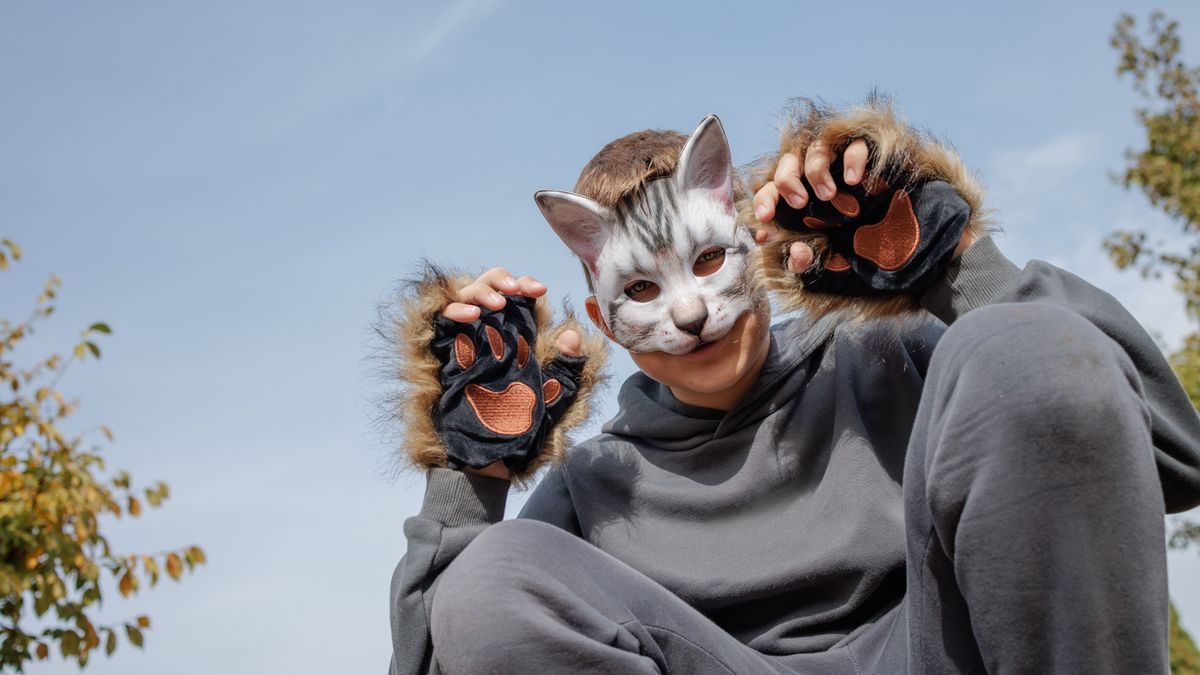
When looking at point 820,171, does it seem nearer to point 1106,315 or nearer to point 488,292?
point 1106,315

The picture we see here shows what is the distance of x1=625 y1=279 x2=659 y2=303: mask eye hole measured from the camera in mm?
2490

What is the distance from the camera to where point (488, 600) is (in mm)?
1606

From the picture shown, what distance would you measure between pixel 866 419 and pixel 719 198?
574 mm

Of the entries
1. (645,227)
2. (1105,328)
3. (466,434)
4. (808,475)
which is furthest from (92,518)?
(1105,328)

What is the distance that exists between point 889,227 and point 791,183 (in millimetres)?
203

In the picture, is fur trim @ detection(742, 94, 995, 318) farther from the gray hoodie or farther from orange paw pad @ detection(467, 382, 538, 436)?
orange paw pad @ detection(467, 382, 538, 436)

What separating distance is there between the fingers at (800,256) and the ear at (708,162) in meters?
0.36

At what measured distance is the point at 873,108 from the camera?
212cm

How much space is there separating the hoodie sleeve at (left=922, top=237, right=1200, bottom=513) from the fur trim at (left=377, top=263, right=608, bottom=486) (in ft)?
2.58

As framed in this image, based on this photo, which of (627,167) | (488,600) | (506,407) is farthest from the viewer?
(627,167)

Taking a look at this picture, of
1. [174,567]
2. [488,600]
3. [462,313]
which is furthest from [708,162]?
[174,567]

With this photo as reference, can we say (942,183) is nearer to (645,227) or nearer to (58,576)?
(645,227)

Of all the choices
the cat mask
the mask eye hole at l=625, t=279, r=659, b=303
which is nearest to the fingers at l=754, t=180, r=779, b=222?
the cat mask

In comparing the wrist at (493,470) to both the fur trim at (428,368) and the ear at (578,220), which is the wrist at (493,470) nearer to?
the fur trim at (428,368)
